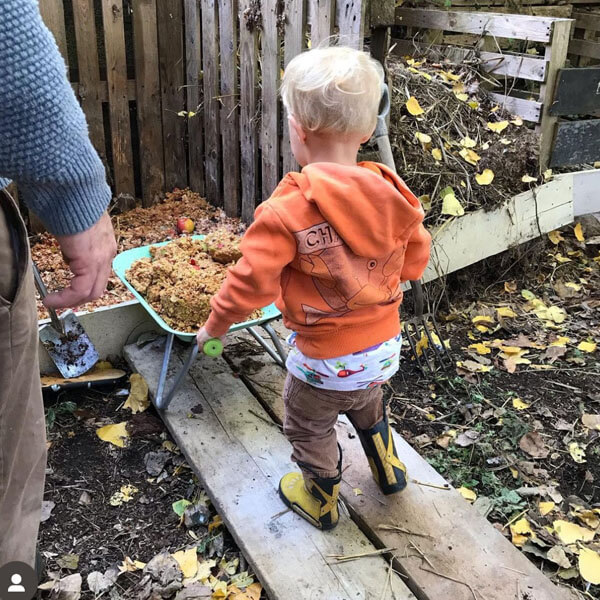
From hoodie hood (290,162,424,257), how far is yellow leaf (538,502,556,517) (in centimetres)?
143

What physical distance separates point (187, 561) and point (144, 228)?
2.67 metres

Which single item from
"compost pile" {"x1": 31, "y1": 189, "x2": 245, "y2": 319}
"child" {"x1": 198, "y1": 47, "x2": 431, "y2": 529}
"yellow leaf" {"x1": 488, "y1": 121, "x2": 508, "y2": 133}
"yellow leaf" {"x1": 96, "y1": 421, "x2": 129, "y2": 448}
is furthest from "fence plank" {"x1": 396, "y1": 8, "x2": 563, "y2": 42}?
"yellow leaf" {"x1": 96, "y1": 421, "x2": 129, "y2": 448}

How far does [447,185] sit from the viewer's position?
404cm

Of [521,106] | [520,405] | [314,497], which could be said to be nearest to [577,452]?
[520,405]

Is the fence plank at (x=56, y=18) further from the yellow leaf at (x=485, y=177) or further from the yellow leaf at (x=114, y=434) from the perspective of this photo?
the yellow leaf at (x=485, y=177)

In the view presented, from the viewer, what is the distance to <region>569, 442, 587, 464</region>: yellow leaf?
2.95m

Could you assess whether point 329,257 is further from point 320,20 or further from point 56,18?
point 56,18

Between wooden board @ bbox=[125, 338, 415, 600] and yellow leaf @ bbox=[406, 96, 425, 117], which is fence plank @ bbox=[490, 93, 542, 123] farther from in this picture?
wooden board @ bbox=[125, 338, 415, 600]

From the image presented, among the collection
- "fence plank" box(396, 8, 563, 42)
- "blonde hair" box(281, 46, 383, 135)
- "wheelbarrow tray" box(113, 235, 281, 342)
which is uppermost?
"blonde hair" box(281, 46, 383, 135)

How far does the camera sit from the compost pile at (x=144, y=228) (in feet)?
12.7

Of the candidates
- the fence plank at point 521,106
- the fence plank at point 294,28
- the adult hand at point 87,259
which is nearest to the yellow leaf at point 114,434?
the adult hand at point 87,259

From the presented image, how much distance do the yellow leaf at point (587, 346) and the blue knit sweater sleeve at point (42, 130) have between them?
10.8 feet

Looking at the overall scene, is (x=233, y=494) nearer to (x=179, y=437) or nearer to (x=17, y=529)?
(x=179, y=437)

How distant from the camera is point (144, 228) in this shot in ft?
14.8
